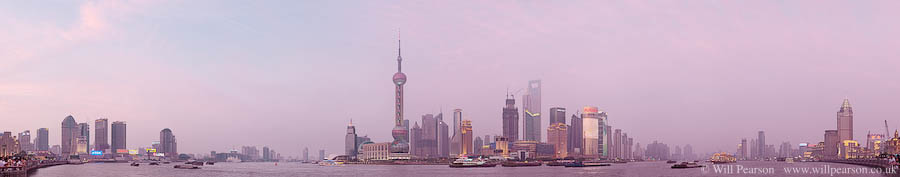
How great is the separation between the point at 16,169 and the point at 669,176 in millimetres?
157086

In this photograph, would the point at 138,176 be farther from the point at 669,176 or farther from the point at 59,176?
the point at 669,176

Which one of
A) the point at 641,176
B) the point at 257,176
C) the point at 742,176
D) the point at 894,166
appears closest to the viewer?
the point at 742,176

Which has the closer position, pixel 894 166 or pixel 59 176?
pixel 59 176

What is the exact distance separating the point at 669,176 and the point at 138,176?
13458cm

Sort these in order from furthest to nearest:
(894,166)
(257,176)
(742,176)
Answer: (894,166), (257,176), (742,176)

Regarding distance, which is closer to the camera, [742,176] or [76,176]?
[742,176]

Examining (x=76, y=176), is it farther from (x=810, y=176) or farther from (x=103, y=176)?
(x=810, y=176)

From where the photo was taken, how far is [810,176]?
15512cm

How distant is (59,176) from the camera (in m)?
170

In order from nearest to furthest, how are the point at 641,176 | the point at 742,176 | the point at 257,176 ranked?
the point at 742,176 < the point at 641,176 < the point at 257,176

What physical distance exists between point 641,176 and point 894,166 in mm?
84190

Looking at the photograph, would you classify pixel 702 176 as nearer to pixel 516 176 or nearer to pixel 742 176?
pixel 742 176

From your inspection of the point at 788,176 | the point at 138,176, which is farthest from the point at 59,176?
the point at 788,176

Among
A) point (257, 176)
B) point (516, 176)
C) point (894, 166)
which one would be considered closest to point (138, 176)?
point (257, 176)
